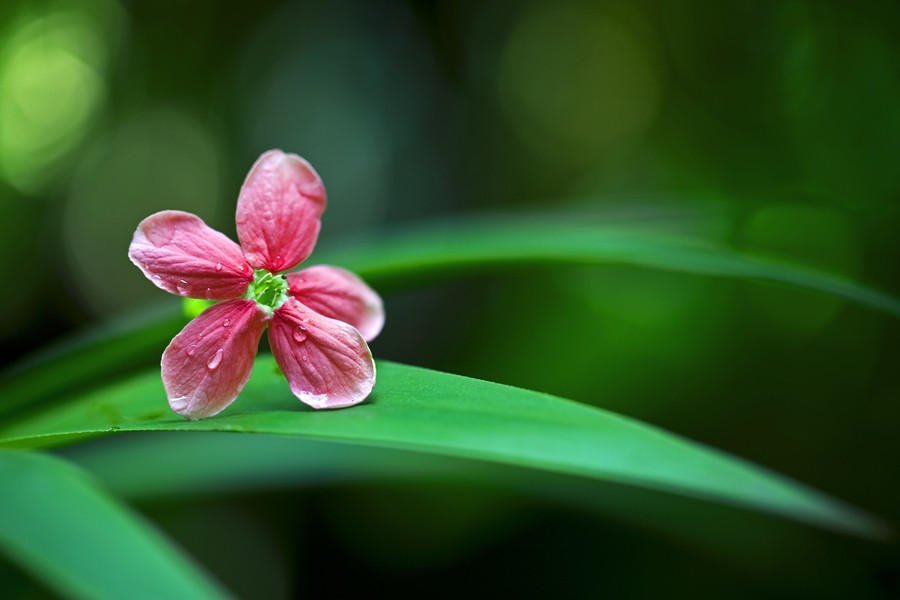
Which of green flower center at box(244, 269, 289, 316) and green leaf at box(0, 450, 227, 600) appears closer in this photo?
green leaf at box(0, 450, 227, 600)

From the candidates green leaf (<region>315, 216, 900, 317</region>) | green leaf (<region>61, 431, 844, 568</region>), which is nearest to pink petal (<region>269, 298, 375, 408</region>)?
green leaf (<region>315, 216, 900, 317</region>)

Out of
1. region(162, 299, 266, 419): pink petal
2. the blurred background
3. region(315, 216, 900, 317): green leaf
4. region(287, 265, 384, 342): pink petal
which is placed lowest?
region(162, 299, 266, 419): pink petal

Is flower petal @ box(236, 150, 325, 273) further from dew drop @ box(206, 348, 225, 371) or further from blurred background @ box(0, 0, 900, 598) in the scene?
blurred background @ box(0, 0, 900, 598)

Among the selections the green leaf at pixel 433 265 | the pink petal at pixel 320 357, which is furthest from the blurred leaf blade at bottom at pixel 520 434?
the green leaf at pixel 433 265

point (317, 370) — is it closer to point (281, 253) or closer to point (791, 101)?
point (281, 253)

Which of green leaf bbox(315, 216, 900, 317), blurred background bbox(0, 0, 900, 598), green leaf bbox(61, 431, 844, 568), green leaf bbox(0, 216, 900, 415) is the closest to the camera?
green leaf bbox(315, 216, 900, 317)
